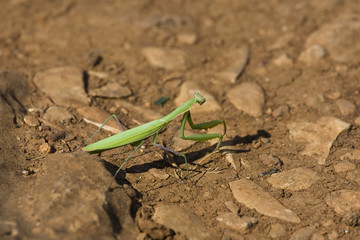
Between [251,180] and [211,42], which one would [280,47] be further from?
[251,180]

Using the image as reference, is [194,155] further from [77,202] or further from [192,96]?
[77,202]

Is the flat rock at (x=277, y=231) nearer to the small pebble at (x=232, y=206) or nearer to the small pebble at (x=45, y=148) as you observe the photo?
the small pebble at (x=232, y=206)

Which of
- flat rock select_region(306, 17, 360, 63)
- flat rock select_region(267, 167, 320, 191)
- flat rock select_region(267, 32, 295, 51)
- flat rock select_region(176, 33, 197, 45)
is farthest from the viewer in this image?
flat rock select_region(176, 33, 197, 45)

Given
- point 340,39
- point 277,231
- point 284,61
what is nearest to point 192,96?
point 284,61

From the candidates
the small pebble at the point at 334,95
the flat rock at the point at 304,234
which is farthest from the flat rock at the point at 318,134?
the flat rock at the point at 304,234

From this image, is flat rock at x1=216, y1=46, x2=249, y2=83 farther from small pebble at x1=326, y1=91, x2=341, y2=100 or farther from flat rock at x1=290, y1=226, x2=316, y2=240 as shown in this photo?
flat rock at x1=290, y1=226, x2=316, y2=240

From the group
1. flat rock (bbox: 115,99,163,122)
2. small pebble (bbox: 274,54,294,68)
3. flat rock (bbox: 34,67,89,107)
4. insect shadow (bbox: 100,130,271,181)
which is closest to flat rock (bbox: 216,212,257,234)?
insect shadow (bbox: 100,130,271,181)

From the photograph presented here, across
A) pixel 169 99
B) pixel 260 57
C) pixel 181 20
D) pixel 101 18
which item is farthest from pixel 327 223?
pixel 101 18
